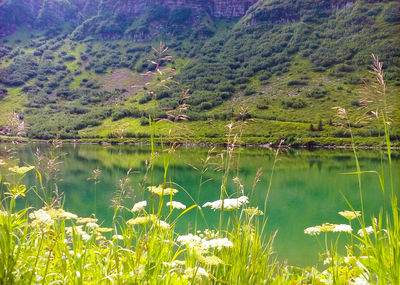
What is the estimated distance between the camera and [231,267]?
8.25 feet

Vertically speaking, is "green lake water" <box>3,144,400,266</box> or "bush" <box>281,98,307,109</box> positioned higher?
"bush" <box>281,98,307,109</box>

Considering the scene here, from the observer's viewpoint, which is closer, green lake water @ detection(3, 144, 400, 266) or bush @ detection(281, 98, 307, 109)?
green lake water @ detection(3, 144, 400, 266)

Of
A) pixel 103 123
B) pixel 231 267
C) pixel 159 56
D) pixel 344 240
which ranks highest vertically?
pixel 159 56

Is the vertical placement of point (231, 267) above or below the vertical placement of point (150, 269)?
below

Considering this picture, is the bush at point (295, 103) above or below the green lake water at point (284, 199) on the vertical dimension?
above

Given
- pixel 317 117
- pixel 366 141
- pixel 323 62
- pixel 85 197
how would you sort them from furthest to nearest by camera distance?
pixel 323 62 < pixel 317 117 < pixel 366 141 < pixel 85 197

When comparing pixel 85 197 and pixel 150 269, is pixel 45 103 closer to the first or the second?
pixel 85 197

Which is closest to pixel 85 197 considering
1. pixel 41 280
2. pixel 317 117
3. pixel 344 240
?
pixel 344 240

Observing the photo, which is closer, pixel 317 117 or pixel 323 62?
pixel 317 117

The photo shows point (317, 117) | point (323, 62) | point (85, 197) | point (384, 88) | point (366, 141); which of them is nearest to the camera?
point (384, 88)

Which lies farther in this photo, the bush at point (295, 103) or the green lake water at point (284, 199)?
the bush at point (295, 103)

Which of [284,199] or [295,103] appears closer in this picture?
[284,199]

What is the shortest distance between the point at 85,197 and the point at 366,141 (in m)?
91.4

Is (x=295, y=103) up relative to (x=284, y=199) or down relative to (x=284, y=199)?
up
